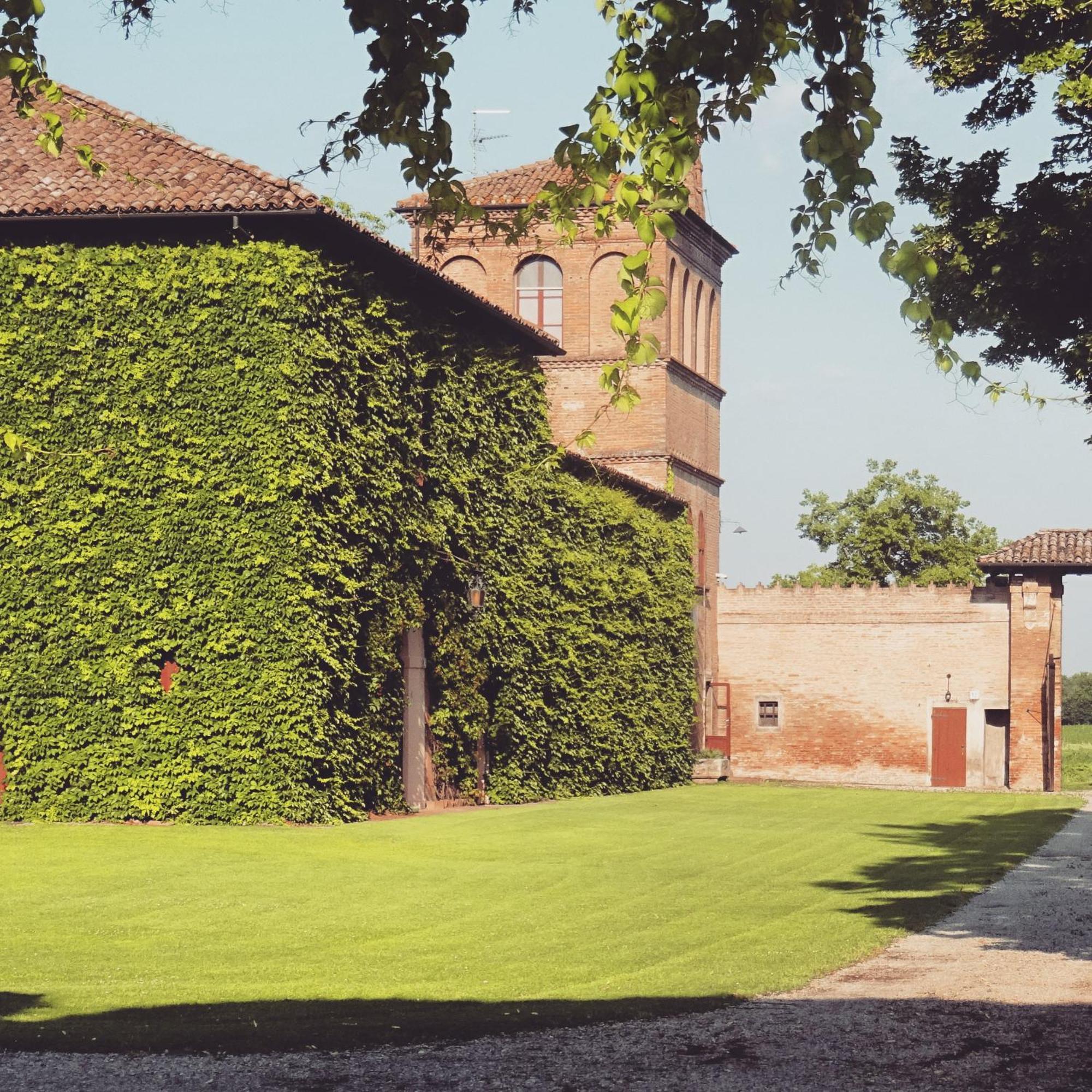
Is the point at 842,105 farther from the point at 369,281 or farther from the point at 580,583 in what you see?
the point at 580,583

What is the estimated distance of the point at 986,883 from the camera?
50.8 feet

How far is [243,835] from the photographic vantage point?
1861 cm

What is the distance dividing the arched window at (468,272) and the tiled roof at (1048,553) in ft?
45.7

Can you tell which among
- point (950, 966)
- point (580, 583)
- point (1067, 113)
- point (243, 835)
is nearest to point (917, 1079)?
point (950, 966)

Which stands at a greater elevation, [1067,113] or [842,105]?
[1067,113]

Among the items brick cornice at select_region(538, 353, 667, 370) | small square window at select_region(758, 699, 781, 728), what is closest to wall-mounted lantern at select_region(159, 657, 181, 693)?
brick cornice at select_region(538, 353, 667, 370)

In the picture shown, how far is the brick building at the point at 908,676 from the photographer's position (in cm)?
4203

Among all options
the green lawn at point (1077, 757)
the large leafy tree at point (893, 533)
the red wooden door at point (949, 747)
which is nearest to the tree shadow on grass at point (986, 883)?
the red wooden door at point (949, 747)

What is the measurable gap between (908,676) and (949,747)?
2.11 meters

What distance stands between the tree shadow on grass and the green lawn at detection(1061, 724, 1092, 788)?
21999 mm

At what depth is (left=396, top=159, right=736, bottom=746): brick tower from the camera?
131 feet

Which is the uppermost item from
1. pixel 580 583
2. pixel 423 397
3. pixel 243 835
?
pixel 423 397

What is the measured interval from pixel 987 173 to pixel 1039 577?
90.6 ft

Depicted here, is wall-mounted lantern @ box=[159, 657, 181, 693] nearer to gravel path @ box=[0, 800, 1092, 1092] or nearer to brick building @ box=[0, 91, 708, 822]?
brick building @ box=[0, 91, 708, 822]
